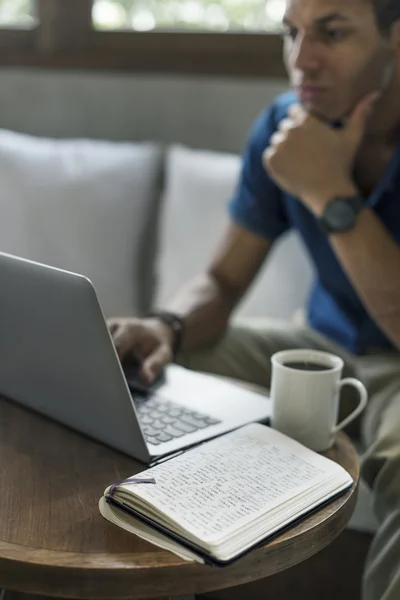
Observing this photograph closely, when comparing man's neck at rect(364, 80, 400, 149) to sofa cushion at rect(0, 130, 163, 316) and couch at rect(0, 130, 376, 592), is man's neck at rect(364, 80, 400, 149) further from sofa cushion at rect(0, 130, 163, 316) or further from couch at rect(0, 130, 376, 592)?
sofa cushion at rect(0, 130, 163, 316)

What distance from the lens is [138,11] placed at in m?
2.20

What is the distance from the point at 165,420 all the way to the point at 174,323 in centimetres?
34

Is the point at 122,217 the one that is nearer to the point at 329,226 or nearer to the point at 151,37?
the point at 151,37

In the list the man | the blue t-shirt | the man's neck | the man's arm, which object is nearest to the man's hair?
the man

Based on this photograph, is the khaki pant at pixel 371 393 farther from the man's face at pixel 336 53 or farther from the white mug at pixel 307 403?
the man's face at pixel 336 53

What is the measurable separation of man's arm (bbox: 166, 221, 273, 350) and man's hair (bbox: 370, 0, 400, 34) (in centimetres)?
45

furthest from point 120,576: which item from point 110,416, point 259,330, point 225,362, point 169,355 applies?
point 259,330

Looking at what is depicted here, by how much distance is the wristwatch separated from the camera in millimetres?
1238

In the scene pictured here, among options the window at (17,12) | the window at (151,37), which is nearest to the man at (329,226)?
the window at (151,37)

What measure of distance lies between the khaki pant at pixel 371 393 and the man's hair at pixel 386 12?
56cm

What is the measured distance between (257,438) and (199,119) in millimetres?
1324

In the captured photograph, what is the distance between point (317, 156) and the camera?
1303 mm

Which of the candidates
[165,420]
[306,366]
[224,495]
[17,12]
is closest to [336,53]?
[306,366]

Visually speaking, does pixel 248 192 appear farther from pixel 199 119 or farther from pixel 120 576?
pixel 120 576
